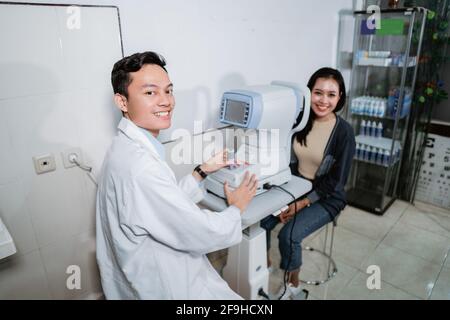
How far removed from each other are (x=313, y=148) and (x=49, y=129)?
135 centimetres

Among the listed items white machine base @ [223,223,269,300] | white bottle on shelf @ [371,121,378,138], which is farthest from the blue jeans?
white bottle on shelf @ [371,121,378,138]

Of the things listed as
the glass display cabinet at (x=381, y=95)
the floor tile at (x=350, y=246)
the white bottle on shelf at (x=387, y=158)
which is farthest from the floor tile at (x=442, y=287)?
the white bottle on shelf at (x=387, y=158)

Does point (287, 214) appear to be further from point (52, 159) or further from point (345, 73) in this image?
point (345, 73)

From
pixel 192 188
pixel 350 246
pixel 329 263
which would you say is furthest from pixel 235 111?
pixel 350 246

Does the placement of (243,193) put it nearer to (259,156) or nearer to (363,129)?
(259,156)

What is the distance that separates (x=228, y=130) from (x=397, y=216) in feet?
5.58

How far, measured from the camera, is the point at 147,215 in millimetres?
982

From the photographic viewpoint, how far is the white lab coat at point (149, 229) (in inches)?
38.5

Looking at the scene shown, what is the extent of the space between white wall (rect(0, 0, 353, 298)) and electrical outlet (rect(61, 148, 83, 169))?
1.3 inches

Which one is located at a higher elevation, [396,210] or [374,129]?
[374,129]

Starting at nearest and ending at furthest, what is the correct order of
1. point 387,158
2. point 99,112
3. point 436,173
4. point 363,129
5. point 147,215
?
point 147,215 → point 99,112 → point 387,158 → point 436,173 → point 363,129

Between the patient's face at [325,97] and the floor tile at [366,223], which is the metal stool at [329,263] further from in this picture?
the patient's face at [325,97]

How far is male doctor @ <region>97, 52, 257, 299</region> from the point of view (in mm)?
981

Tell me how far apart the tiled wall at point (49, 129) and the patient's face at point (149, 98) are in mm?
420
